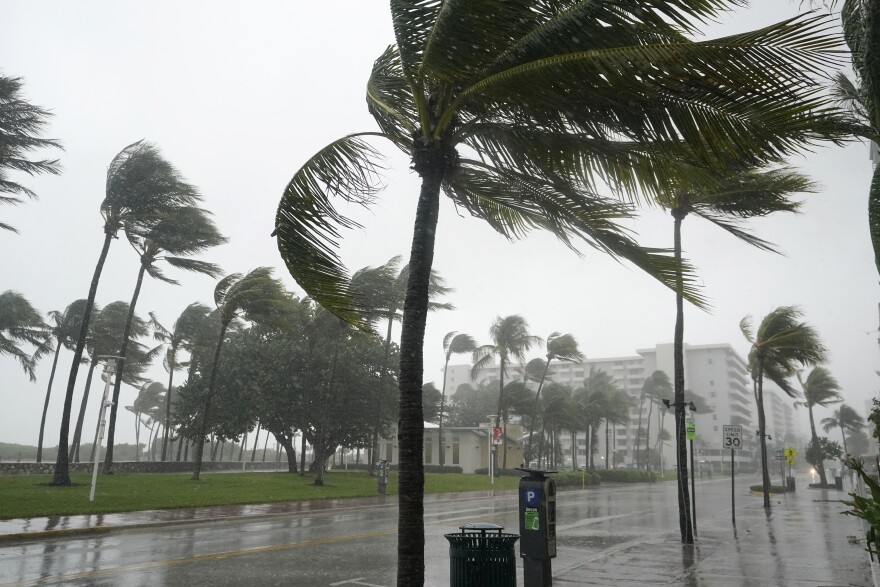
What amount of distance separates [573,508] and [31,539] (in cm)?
1873

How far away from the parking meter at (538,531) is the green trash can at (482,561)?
1184mm

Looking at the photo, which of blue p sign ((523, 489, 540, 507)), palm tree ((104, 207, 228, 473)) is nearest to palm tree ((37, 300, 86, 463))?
palm tree ((104, 207, 228, 473))

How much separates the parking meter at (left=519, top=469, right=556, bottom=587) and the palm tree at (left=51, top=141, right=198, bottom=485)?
2262 cm

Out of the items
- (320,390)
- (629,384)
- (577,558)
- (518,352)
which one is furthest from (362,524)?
(629,384)

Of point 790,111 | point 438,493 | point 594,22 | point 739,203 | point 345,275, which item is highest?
point 739,203

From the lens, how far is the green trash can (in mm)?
6402

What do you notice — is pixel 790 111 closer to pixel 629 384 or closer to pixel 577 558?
pixel 577 558

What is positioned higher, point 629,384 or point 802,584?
point 629,384

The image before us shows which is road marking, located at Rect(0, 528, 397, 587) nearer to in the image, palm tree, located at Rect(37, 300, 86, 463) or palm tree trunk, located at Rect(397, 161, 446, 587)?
palm tree trunk, located at Rect(397, 161, 446, 587)

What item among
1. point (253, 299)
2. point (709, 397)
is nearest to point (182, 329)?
point (253, 299)

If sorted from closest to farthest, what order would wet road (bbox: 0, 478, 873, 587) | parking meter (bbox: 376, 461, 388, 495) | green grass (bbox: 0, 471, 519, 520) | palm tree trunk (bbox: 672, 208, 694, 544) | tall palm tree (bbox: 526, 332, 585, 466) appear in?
wet road (bbox: 0, 478, 873, 587), palm tree trunk (bbox: 672, 208, 694, 544), green grass (bbox: 0, 471, 519, 520), parking meter (bbox: 376, 461, 388, 495), tall palm tree (bbox: 526, 332, 585, 466)

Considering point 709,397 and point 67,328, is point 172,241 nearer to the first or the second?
point 67,328

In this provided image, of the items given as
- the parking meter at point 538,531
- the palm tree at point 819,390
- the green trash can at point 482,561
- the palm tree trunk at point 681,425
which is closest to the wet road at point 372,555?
the palm tree trunk at point 681,425

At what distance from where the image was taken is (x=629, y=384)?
6885 inches
